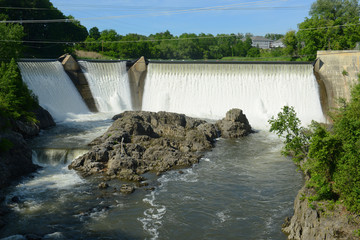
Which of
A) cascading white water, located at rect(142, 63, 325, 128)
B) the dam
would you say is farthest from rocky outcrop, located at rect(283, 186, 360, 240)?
cascading white water, located at rect(142, 63, 325, 128)

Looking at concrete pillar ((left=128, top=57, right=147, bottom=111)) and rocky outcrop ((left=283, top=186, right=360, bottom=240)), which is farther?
concrete pillar ((left=128, top=57, right=147, bottom=111))

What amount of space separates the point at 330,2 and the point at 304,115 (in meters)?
19.5

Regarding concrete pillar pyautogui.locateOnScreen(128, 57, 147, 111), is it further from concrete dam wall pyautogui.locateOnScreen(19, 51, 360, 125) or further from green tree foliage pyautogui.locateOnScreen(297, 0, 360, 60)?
green tree foliage pyautogui.locateOnScreen(297, 0, 360, 60)

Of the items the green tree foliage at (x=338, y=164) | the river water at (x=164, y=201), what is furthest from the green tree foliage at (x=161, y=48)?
the green tree foliage at (x=338, y=164)

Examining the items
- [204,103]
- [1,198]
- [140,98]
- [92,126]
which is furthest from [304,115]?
[1,198]

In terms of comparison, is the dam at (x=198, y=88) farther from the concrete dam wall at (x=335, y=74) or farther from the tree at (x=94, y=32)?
the tree at (x=94, y=32)

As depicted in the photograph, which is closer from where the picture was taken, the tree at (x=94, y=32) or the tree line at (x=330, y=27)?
the tree line at (x=330, y=27)

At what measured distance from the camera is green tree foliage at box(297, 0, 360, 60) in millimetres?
43156

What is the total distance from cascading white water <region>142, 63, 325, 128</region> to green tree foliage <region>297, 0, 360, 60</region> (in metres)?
10.8

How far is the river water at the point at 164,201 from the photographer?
1362 centimetres

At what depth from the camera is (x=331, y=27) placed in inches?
1700

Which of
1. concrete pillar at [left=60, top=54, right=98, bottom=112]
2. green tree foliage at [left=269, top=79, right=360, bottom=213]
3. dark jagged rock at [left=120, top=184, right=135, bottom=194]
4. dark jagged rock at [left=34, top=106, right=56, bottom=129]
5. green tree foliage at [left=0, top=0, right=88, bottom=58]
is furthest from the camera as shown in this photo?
green tree foliage at [left=0, top=0, right=88, bottom=58]

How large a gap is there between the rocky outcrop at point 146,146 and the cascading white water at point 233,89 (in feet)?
26.3

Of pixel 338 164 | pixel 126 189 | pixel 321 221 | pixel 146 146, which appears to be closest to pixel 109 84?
pixel 146 146
